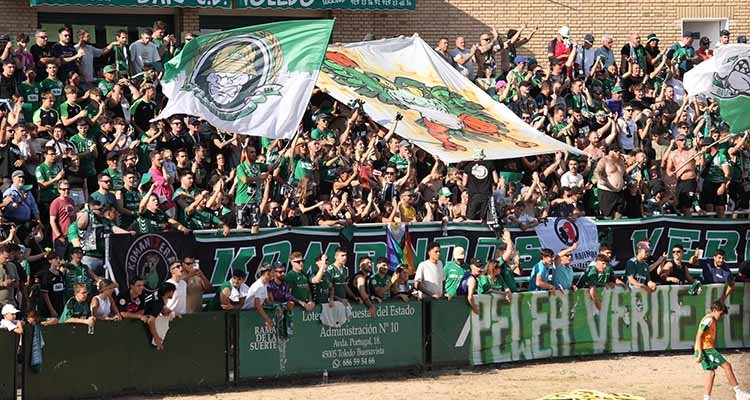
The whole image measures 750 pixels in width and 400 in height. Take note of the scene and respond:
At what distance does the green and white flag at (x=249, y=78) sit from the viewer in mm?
19609

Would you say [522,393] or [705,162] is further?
[705,162]

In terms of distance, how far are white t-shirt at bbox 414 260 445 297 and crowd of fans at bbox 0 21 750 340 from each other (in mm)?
22

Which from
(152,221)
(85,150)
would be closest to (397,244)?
(152,221)

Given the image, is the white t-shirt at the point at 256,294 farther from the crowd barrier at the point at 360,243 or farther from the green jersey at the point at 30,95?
the green jersey at the point at 30,95

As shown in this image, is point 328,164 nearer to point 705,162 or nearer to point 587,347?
point 587,347

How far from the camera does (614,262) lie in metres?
24.6

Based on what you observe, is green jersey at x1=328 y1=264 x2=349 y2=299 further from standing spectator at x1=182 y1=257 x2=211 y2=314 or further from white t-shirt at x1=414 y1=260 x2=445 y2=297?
standing spectator at x1=182 y1=257 x2=211 y2=314

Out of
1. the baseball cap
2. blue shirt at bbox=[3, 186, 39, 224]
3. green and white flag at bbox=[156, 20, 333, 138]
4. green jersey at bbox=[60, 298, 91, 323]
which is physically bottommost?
green jersey at bbox=[60, 298, 91, 323]

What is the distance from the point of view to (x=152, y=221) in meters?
20.6

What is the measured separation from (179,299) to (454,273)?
4.82 m

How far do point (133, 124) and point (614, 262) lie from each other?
8.64 meters

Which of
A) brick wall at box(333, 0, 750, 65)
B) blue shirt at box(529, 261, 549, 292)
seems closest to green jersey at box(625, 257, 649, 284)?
blue shirt at box(529, 261, 549, 292)

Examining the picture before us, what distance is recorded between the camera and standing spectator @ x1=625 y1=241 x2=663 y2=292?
24312 mm

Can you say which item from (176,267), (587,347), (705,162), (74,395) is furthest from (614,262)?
(74,395)
